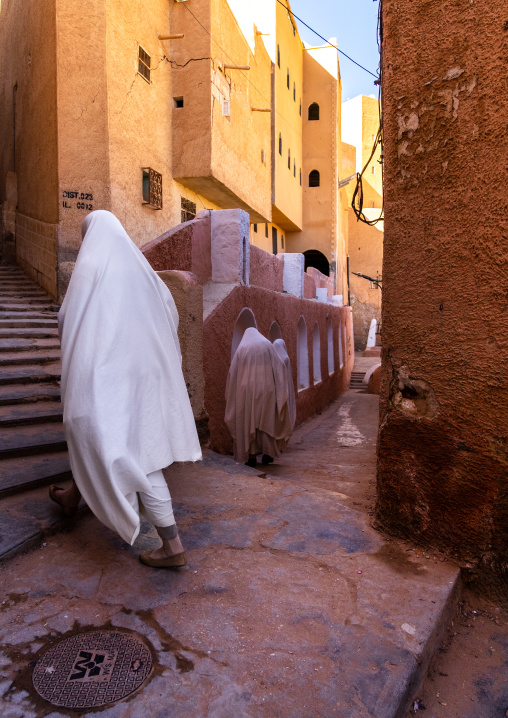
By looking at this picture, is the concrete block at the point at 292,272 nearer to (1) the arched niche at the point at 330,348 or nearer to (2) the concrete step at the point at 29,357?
(1) the arched niche at the point at 330,348

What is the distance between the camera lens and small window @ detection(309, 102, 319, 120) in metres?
28.2

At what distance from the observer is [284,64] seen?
23.5 metres

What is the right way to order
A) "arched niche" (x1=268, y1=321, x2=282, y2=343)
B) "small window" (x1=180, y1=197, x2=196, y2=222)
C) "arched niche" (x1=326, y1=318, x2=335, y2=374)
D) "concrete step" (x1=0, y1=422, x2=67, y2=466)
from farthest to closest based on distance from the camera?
1. "arched niche" (x1=326, y1=318, x2=335, y2=374)
2. "small window" (x1=180, y1=197, x2=196, y2=222)
3. "arched niche" (x1=268, y1=321, x2=282, y2=343)
4. "concrete step" (x1=0, y1=422, x2=67, y2=466)

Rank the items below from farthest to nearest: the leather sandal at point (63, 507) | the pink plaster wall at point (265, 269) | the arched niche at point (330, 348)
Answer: the arched niche at point (330, 348), the pink plaster wall at point (265, 269), the leather sandal at point (63, 507)

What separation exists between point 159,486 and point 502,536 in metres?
1.61

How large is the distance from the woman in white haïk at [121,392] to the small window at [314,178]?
88.7 feet

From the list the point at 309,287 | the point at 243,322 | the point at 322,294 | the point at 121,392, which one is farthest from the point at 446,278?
the point at 322,294

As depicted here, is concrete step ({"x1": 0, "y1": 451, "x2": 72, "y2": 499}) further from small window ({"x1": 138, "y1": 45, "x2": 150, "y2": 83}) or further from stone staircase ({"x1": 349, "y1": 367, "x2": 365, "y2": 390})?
stone staircase ({"x1": 349, "y1": 367, "x2": 365, "y2": 390})

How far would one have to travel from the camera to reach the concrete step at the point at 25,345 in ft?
18.4

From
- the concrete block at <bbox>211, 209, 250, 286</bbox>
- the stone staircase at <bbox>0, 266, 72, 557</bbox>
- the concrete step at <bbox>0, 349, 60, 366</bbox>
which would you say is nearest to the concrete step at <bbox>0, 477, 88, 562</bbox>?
the stone staircase at <bbox>0, 266, 72, 557</bbox>

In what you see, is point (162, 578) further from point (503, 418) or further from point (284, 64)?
point (284, 64)

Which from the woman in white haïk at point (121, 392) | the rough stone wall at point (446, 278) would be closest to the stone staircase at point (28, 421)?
the woman in white haïk at point (121, 392)

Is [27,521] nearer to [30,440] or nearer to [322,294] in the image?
[30,440]

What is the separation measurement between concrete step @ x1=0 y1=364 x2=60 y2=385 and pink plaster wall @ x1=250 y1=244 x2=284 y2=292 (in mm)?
4962
